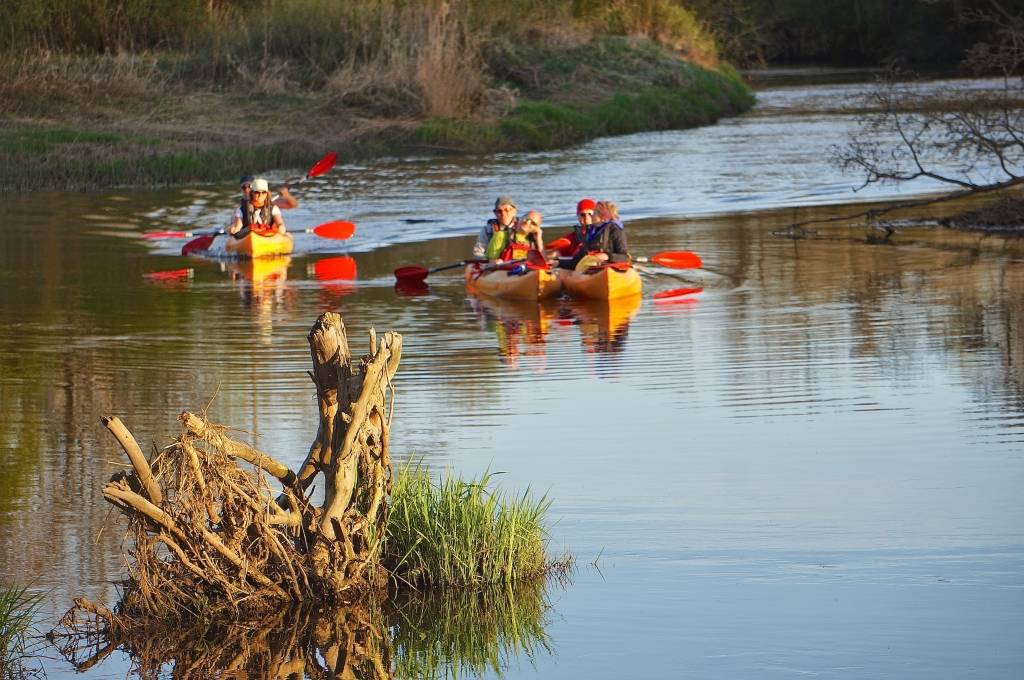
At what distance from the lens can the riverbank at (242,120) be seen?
32344 millimetres

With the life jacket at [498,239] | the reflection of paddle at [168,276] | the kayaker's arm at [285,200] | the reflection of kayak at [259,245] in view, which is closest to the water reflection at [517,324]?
the life jacket at [498,239]

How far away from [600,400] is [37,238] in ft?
44.2

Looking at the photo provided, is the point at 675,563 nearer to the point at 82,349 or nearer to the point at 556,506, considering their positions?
the point at 556,506

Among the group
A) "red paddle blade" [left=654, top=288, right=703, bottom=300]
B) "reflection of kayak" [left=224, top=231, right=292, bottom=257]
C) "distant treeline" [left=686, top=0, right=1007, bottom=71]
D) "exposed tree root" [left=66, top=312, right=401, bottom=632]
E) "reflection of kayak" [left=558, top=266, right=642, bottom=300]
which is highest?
"distant treeline" [left=686, top=0, right=1007, bottom=71]

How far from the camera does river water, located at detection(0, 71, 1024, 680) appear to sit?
7.77 meters

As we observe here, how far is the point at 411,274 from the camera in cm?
1967

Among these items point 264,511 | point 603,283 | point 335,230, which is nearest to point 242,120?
point 335,230

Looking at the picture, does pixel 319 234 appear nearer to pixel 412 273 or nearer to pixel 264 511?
pixel 412 273

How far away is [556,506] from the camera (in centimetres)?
958

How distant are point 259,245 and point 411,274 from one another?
3.43 meters

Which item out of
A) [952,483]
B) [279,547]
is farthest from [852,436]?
[279,547]

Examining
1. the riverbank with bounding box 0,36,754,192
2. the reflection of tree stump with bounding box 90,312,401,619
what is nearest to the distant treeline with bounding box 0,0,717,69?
the riverbank with bounding box 0,36,754,192

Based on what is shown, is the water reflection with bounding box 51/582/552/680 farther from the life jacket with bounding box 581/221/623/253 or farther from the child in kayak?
the child in kayak

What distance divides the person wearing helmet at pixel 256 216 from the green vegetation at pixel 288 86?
358 inches
